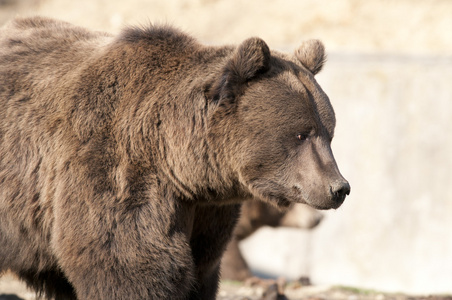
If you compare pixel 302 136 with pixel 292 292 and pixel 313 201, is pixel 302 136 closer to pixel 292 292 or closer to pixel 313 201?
pixel 313 201

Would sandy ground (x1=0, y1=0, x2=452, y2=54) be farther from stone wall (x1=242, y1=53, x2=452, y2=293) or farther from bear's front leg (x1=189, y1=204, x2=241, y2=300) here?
bear's front leg (x1=189, y1=204, x2=241, y2=300)

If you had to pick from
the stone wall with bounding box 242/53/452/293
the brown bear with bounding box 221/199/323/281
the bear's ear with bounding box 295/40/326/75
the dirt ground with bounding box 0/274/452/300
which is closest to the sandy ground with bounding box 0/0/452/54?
the stone wall with bounding box 242/53/452/293

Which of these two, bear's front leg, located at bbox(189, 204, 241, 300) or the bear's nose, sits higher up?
the bear's nose

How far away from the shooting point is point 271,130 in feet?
15.6

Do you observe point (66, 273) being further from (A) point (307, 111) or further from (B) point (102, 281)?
(A) point (307, 111)

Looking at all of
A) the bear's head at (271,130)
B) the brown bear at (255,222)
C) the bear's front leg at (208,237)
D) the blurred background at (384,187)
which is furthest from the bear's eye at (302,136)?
the blurred background at (384,187)

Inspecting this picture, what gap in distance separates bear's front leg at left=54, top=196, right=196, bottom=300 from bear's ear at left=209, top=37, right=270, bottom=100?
3.06 ft

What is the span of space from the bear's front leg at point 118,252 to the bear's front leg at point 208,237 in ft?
2.29

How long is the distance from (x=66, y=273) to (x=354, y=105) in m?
10.2

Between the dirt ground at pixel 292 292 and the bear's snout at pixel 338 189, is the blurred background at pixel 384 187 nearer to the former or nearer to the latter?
the dirt ground at pixel 292 292

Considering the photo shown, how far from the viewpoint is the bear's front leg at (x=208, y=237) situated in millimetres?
5402

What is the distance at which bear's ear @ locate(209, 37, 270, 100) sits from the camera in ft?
15.5

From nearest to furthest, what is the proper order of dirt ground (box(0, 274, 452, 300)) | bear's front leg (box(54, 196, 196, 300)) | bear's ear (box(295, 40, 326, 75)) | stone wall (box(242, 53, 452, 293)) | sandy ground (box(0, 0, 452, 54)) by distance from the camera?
bear's front leg (box(54, 196, 196, 300)), bear's ear (box(295, 40, 326, 75)), dirt ground (box(0, 274, 452, 300)), stone wall (box(242, 53, 452, 293)), sandy ground (box(0, 0, 452, 54))

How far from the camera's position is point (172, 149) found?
485cm
